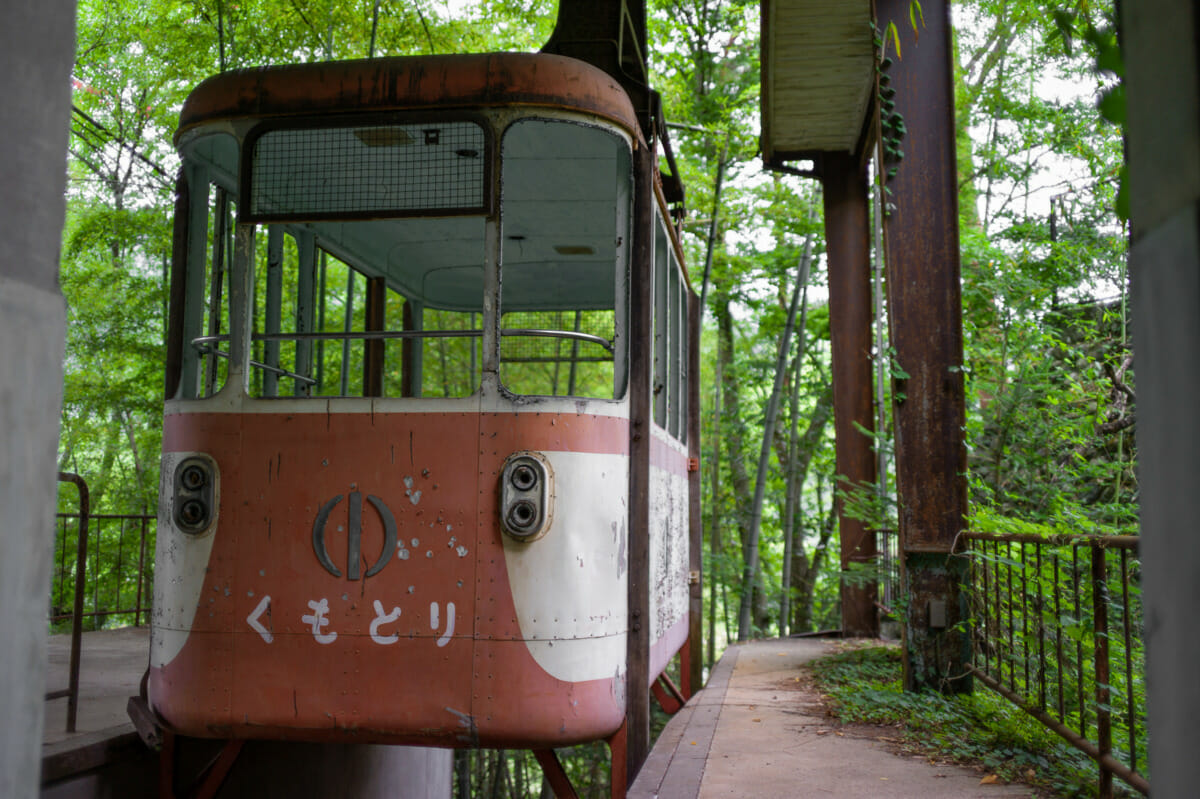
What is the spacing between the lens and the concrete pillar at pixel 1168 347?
815 millimetres

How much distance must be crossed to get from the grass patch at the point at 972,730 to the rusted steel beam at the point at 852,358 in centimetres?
255

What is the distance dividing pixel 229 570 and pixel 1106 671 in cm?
314

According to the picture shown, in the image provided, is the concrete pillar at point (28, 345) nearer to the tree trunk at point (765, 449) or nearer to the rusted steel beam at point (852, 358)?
the rusted steel beam at point (852, 358)

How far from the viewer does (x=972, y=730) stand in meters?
4.41

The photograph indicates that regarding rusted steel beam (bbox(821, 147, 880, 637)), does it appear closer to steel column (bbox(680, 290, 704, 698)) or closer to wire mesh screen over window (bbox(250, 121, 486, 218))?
steel column (bbox(680, 290, 704, 698))

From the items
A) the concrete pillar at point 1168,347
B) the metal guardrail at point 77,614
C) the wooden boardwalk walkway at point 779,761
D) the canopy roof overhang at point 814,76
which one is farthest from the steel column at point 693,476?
the concrete pillar at point 1168,347

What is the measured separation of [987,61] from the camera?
555 inches

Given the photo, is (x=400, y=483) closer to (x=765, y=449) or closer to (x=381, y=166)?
(x=381, y=166)

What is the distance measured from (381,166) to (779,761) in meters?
3.05

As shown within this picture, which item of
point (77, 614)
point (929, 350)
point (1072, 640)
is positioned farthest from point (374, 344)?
point (1072, 640)

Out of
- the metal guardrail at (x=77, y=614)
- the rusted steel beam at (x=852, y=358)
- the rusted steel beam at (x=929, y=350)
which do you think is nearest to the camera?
the metal guardrail at (x=77, y=614)

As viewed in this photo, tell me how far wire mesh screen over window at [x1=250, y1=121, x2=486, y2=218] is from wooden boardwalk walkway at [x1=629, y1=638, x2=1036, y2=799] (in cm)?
243

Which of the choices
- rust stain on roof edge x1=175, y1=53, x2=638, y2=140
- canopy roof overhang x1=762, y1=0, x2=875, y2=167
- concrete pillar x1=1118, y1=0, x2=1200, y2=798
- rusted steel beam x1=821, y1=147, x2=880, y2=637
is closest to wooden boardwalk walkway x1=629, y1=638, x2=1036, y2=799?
rust stain on roof edge x1=175, y1=53, x2=638, y2=140

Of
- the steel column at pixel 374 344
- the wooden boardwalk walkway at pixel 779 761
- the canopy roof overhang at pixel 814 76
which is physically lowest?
the wooden boardwalk walkway at pixel 779 761
